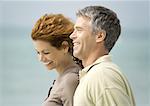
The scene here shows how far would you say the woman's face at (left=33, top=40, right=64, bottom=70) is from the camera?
178 centimetres

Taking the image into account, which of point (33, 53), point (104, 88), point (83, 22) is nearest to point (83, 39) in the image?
point (83, 22)

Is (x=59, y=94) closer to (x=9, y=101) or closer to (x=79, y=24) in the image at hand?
(x=79, y=24)

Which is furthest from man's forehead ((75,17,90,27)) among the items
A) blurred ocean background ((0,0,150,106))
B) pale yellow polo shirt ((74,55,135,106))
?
blurred ocean background ((0,0,150,106))

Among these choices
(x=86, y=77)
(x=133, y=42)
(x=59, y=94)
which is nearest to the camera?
(x=86, y=77)

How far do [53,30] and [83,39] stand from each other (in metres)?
0.23

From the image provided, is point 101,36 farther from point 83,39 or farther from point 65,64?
point 65,64

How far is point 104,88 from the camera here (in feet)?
4.77

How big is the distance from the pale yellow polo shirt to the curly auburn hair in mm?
298

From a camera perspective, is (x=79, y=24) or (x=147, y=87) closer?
(x=79, y=24)

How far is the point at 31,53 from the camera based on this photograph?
135 inches

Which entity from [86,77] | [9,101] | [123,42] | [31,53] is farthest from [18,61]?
[86,77]

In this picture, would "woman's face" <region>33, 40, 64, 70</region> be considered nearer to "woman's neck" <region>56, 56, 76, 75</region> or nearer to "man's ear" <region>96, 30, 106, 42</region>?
"woman's neck" <region>56, 56, 76, 75</region>

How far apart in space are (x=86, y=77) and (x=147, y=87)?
1.90 m

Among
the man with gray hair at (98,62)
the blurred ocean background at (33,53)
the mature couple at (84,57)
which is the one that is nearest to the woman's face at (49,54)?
the mature couple at (84,57)
